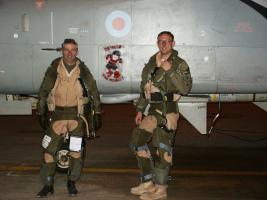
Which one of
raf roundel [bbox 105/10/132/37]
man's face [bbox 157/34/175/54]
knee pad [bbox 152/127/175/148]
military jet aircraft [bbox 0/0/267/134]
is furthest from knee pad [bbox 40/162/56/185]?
raf roundel [bbox 105/10/132/37]

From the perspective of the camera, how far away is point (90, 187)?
21.9 feet

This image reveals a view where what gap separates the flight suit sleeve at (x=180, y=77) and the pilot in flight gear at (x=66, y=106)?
1.06m

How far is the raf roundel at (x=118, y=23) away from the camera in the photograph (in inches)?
317

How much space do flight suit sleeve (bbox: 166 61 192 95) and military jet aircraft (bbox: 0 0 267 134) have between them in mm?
1998

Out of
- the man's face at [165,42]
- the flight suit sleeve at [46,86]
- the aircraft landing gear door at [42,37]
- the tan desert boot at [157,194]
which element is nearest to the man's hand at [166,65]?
the man's face at [165,42]

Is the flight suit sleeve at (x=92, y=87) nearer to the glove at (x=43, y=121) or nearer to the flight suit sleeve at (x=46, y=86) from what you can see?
the flight suit sleeve at (x=46, y=86)

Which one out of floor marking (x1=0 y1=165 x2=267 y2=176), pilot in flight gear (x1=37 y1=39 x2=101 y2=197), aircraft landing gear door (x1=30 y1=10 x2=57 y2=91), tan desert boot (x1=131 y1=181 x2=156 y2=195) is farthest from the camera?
aircraft landing gear door (x1=30 y1=10 x2=57 y2=91)

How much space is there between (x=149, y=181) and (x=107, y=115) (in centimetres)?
741

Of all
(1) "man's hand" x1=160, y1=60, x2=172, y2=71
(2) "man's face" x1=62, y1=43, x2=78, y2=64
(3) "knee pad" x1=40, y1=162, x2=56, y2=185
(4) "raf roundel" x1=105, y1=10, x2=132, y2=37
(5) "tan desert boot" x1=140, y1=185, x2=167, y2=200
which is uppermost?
(4) "raf roundel" x1=105, y1=10, x2=132, y2=37

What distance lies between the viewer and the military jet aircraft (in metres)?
8.06

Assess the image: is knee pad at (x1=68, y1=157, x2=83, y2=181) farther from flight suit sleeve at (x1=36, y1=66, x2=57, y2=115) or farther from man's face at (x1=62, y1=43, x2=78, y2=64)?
man's face at (x1=62, y1=43, x2=78, y2=64)

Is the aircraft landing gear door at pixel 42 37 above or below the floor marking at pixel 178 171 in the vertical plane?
above

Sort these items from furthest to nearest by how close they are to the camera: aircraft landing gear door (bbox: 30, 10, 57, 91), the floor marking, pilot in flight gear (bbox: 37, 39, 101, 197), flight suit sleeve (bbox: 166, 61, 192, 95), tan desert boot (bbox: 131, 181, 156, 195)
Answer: aircraft landing gear door (bbox: 30, 10, 57, 91), the floor marking, tan desert boot (bbox: 131, 181, 156, 195), pilot in flight gear (bbox: 37, 39, 101, 197), flight suit sleeve (bbox: 166, 61, 192, 95)

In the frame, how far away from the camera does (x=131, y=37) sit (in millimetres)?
8102
